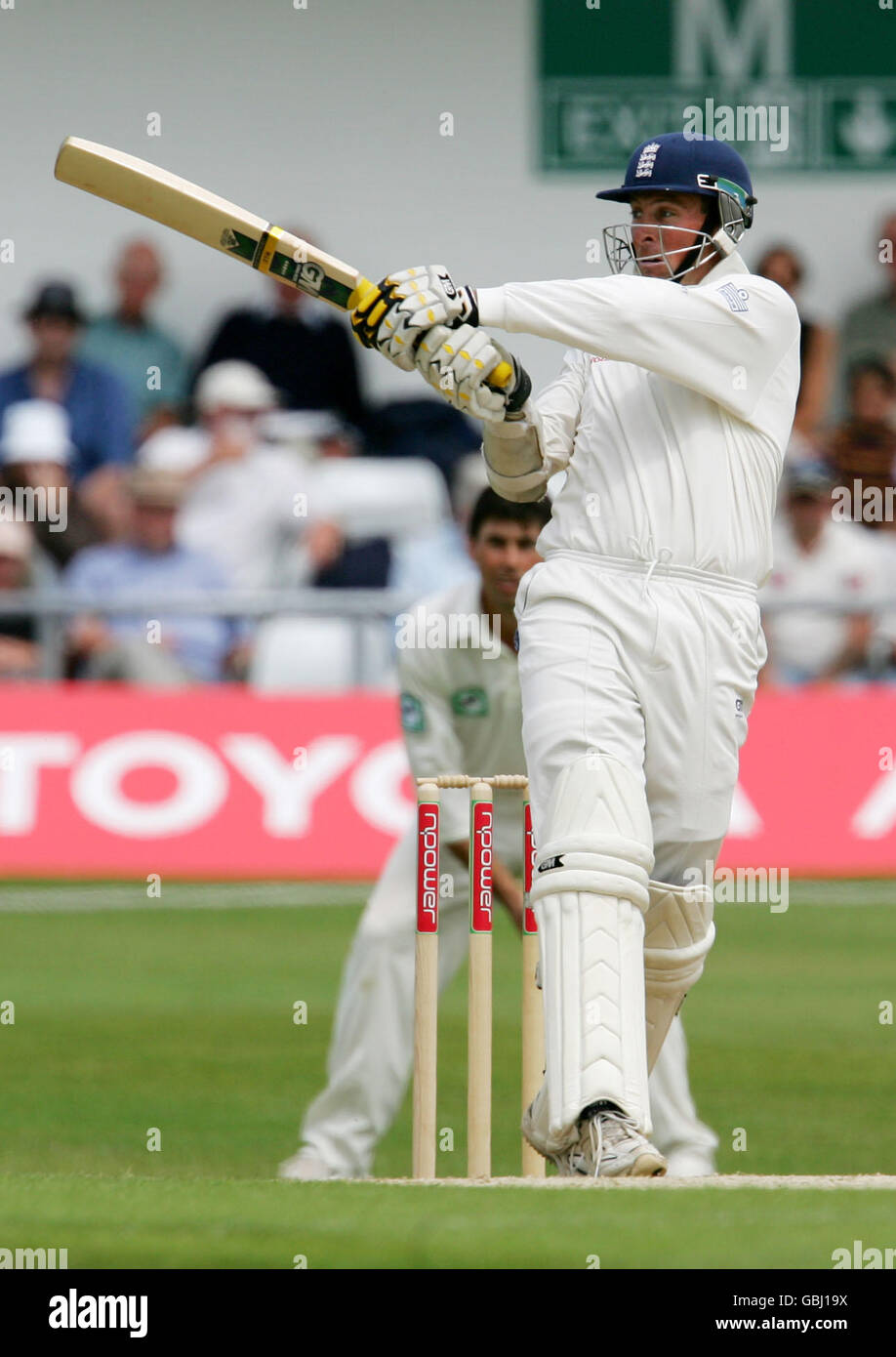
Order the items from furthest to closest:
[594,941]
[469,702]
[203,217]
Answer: [469,702] → [203,217] → [594,941]

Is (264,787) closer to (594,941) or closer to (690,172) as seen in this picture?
(690,172)

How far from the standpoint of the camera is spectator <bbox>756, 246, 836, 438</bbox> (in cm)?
1424

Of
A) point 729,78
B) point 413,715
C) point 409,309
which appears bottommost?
point 413,715

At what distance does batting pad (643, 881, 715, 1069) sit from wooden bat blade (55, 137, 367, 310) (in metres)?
1.39

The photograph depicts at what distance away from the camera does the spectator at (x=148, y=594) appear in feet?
37.7

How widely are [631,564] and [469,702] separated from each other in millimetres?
1853

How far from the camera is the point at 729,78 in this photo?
15180 millimetres

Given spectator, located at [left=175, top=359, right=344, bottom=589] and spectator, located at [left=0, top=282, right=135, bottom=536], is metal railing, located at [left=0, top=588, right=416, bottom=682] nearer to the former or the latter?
spectator, located at [left=175, top=359, right=344, bottom=589]

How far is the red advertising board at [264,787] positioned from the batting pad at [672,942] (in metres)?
5.99

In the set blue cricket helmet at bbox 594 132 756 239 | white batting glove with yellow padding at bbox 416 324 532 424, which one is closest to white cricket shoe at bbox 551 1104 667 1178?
white batting glove with yellow padding at bbox 416 324 532 424

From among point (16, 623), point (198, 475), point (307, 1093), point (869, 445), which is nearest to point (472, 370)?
point (307, 1093)

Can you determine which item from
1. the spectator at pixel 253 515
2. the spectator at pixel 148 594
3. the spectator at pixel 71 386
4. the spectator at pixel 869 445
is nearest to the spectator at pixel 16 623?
the spectator at pixel 148 594

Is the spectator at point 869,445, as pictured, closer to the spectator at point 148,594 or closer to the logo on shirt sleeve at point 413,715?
the spectator at point 148,594
